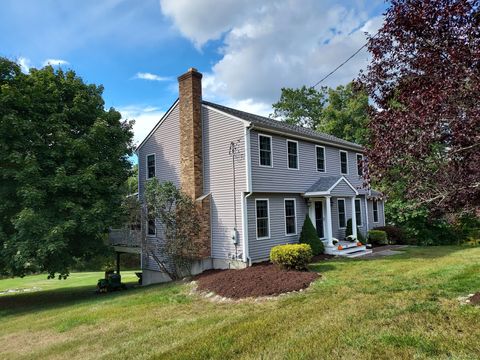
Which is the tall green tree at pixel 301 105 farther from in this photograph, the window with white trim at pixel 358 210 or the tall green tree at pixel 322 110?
the window with white trim at pixel 358 210

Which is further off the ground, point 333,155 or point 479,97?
point 333,155

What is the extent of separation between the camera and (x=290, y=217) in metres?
15.2

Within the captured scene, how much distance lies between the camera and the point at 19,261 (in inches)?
473

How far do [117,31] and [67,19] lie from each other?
62.1 inches

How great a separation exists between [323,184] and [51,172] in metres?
12.2

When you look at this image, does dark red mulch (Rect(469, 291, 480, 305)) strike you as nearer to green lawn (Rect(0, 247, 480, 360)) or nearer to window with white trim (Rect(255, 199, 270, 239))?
green lawn (Rect(0, 247, 480, 360))

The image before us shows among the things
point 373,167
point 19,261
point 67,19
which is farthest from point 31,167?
point 373,167

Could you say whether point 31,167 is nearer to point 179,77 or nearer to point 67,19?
point 67,19

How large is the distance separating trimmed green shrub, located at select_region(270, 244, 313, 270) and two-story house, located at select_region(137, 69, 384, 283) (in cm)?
228

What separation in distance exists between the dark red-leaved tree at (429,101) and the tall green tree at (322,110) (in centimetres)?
2881

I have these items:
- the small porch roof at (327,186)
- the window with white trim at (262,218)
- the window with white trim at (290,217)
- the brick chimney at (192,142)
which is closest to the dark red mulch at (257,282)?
the window with white trim at (262,218)

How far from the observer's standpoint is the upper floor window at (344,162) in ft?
Result: 61.8

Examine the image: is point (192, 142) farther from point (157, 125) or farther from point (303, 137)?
point (303, 137)

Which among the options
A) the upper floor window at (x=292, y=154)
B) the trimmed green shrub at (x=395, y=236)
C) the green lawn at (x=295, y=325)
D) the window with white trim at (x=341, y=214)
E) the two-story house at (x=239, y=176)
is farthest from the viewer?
the trimmed green shrub at (x=395, y=236)
